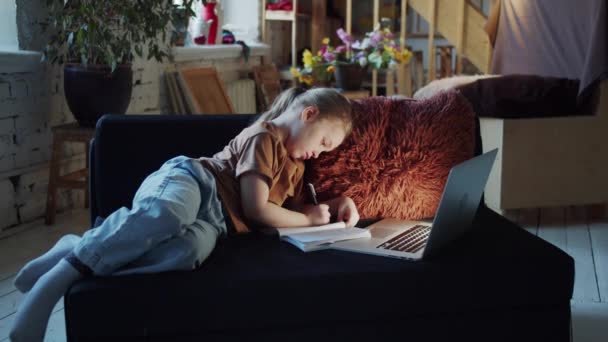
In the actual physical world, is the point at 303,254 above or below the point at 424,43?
below

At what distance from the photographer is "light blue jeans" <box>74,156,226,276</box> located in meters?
1.63

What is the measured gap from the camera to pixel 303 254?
1840 millimetres

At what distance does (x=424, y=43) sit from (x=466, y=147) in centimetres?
558

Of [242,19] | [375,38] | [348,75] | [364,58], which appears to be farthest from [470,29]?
[242,19]

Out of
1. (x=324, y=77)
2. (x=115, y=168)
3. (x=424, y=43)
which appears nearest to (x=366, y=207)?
(x=115, y=168)

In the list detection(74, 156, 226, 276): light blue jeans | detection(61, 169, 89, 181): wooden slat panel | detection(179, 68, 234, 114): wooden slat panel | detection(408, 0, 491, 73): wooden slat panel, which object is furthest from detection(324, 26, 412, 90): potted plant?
detection(74, 156, 226, 276): light blue jeans

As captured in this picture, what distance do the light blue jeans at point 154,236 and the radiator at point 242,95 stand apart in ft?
11.0

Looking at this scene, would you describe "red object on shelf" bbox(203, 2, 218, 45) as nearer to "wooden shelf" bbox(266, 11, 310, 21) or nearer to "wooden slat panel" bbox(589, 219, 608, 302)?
"wooden shelf" bbox(266, 11, 310, 21)

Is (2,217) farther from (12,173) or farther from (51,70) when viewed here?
(51,70)

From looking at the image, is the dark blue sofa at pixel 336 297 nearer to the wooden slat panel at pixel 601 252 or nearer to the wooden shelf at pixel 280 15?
the wooden slat panel at pixel 601 252

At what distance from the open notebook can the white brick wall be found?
187 cm

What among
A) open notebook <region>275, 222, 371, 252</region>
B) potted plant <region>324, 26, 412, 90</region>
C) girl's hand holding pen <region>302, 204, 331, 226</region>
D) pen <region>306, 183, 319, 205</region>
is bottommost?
open notebook <region>275, 222, 371, 252</region>

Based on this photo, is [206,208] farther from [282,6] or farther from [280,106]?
[282,6]

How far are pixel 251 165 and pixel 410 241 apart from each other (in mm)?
486
